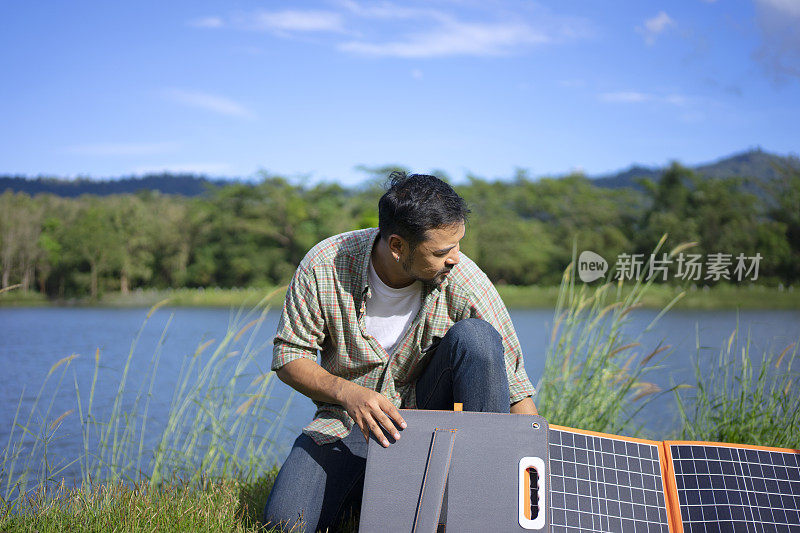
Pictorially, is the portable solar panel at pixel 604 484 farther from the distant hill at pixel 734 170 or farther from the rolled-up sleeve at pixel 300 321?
the distant hill at pixel 734 170

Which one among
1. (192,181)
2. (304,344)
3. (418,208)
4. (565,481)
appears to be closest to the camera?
(565,481)

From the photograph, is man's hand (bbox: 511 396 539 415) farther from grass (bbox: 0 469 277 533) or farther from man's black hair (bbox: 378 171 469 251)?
grass (bbox: 0 469 277 533)

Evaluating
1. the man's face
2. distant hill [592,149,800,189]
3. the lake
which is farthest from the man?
distant hill [592,149,800,189]

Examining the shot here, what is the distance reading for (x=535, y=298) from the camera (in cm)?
3180

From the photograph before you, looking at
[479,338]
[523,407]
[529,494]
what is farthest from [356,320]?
[529,494]

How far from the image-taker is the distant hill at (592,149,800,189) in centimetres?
3869

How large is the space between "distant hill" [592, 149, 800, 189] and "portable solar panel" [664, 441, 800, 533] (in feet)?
123

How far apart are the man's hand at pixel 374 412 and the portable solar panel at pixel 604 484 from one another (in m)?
0.39

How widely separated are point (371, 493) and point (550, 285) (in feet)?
119

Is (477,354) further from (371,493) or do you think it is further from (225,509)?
(225,509)

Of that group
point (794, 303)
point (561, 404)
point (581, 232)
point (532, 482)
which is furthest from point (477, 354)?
point (581, 232)

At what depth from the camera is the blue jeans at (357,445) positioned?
1688 mm

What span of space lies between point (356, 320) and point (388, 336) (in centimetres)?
11

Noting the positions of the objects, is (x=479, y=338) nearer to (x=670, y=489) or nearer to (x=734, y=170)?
(x=670, y=489)
